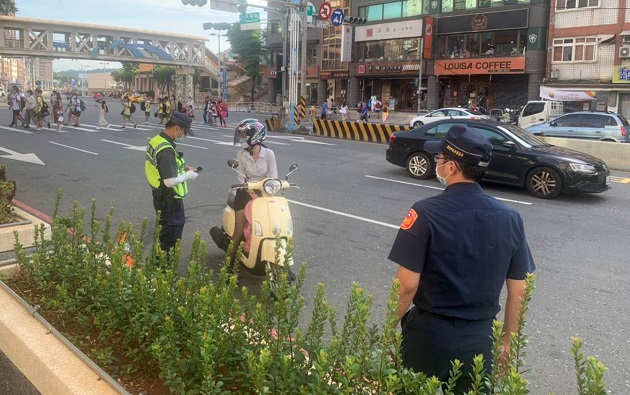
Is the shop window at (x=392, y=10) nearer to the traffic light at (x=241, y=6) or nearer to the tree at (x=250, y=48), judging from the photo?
the traffic light at (x=241, y=6)

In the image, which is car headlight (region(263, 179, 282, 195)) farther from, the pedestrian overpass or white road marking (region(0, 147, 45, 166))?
the pedestrian overpass

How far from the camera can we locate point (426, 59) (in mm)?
41812

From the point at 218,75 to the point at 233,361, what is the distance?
6084 cm

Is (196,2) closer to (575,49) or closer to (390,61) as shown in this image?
(575,49)

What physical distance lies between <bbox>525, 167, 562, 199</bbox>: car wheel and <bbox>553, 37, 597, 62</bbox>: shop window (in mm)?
26773

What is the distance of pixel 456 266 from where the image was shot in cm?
249

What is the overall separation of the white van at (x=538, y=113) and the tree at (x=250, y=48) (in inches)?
1636

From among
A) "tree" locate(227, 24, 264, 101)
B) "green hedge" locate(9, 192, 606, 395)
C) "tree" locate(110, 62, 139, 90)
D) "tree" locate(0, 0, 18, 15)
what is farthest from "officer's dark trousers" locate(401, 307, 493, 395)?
"tree" locate(110, 62, 139, 90)

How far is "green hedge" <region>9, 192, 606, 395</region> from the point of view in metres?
2.25

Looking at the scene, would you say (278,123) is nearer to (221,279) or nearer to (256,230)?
(256,230)

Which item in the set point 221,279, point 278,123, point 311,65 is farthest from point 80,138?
point 311,65

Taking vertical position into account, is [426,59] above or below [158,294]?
above


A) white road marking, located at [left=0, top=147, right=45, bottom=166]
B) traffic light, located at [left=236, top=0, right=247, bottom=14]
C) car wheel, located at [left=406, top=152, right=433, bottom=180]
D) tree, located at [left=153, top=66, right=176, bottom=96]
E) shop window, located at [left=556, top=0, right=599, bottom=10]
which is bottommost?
white road marking, located at [left=0, top=147, right=45, bottom=166]

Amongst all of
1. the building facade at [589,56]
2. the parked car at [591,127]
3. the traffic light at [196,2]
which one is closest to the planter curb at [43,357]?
the traffic light at [196,2]
